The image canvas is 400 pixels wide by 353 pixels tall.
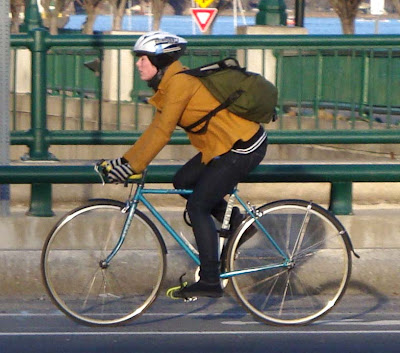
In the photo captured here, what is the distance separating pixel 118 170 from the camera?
6254mm

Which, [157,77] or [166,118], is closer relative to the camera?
[166,118]

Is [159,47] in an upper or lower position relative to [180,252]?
upper

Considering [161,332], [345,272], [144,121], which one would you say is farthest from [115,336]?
A: [144,121]

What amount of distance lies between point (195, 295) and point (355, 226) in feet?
5.94

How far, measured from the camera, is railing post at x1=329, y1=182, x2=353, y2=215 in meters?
7.80

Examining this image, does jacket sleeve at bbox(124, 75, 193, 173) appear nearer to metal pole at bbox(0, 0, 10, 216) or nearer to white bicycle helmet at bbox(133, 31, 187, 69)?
white bicycle helmet at bbox(133, 31, 187, 69)

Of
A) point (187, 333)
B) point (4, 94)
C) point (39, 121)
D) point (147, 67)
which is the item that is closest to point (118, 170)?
point (147, 67)

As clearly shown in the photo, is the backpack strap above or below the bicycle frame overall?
above

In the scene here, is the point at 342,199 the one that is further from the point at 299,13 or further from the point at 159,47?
the point at 299,13

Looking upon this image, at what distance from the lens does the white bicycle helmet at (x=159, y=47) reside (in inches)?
245

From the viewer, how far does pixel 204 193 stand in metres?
6.36

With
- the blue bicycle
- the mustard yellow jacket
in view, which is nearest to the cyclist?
the mustard yellow jacket

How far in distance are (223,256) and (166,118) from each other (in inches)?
39.8

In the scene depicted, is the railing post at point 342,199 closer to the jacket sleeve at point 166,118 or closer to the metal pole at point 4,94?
the jacket sleeve at point 166,118
